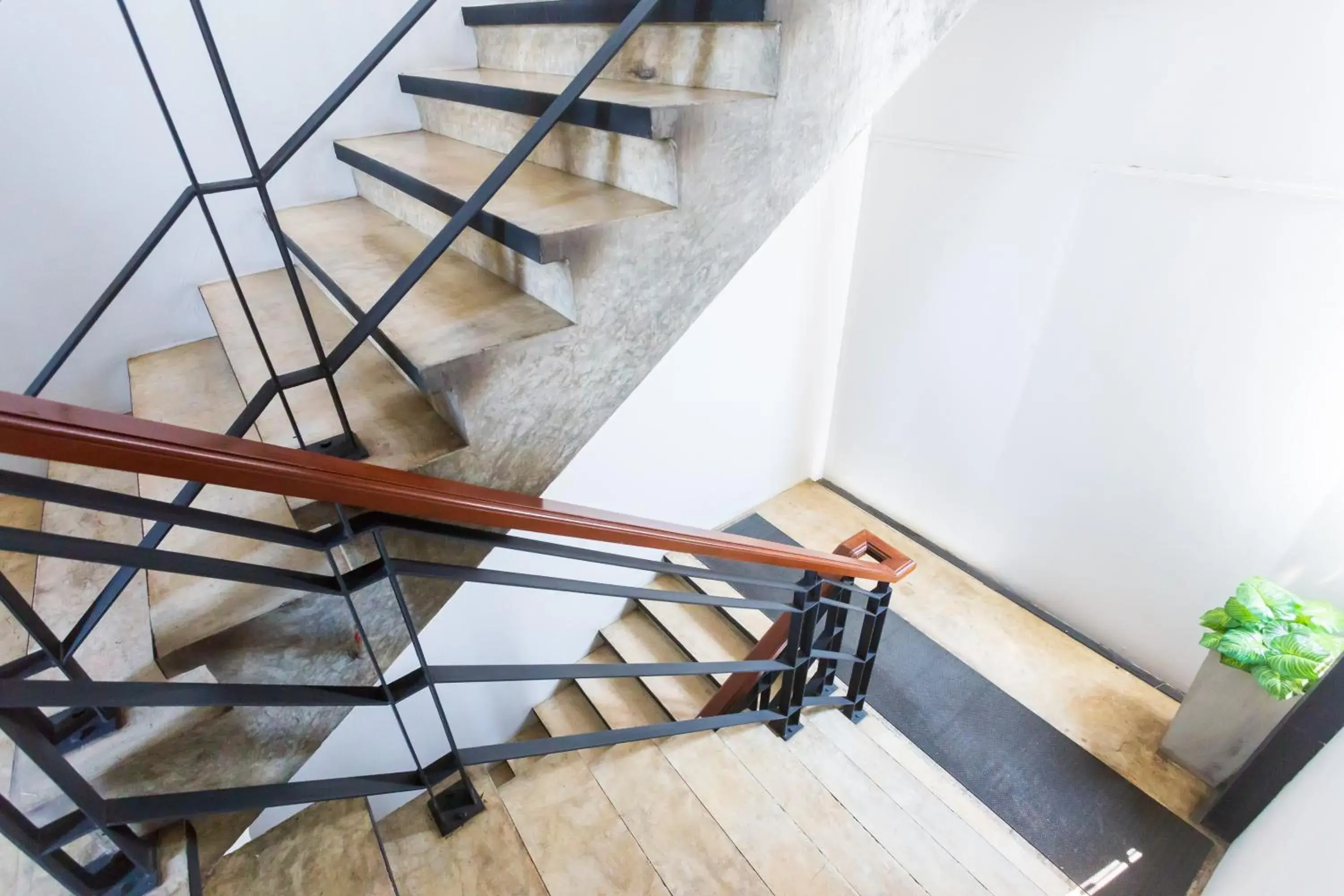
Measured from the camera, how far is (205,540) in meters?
1.24

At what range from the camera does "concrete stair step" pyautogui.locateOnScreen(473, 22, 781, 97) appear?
4.23 feet

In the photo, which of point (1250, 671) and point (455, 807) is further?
point (1250, 671)

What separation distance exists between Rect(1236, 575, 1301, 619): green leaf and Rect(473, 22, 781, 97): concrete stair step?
98.1 inches

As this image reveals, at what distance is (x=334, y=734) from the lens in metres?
2.53

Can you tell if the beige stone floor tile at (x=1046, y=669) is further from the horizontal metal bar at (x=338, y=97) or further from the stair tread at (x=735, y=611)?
the horizontal metal bar at (x=338, y=97)

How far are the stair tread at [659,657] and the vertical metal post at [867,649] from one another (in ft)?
2.87

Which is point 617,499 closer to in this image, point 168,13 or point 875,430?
point 875,430

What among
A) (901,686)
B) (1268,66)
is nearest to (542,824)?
(901,686)

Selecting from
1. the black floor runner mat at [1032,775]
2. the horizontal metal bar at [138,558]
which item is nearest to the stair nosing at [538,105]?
the horizontal metal bar at [138,558]

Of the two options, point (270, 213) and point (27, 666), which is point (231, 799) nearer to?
point (27, 666)

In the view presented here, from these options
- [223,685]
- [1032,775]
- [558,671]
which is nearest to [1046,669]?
[1032,775]

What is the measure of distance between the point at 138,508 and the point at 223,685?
0.99ft

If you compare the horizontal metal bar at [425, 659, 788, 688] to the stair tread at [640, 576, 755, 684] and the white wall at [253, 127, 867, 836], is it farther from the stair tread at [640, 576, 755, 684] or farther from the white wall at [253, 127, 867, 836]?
the stair tread at [640, 576, 755, 684]

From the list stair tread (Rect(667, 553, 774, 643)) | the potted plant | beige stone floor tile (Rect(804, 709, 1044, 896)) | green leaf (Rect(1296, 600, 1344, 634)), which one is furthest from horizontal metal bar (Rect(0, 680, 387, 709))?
green leaf (Rect(1296, 600, 1344, 634))
